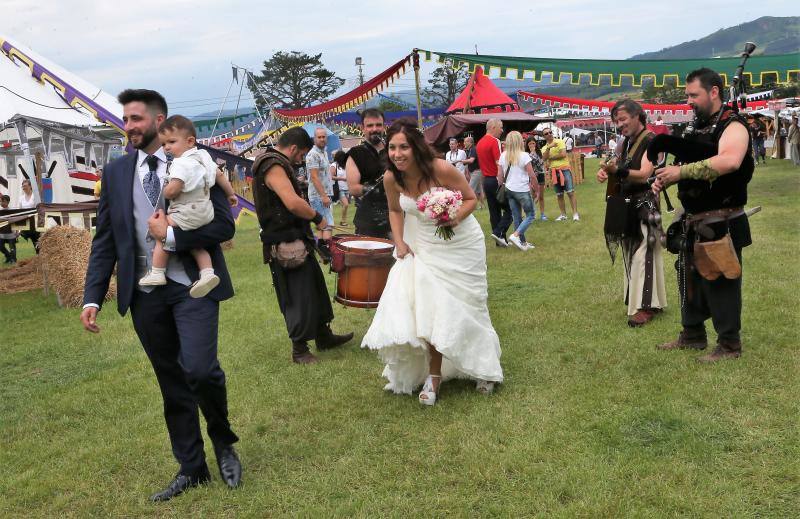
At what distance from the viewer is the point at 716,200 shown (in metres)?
5.22

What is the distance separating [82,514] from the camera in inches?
158

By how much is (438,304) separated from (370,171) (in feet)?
8.08

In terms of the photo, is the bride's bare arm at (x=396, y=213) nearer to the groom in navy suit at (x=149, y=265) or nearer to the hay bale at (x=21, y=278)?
the groom in navy suit at (x=149, y=265)

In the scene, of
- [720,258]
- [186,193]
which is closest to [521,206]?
[720,258]

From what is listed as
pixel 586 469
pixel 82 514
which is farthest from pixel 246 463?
pixel 586 469

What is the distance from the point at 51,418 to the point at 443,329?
10.7 ft

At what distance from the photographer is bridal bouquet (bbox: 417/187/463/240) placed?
4.83 metres

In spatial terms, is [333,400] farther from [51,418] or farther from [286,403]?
[51,418]

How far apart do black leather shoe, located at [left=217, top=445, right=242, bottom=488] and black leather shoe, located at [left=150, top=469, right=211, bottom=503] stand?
12 cm

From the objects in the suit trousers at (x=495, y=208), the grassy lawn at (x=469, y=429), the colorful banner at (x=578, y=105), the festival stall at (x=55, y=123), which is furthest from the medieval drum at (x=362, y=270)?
the colorful banner at (x=578, y=105)

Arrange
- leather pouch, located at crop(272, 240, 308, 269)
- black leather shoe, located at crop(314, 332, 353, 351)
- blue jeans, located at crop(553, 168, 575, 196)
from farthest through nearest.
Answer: blue jeans, located at crop(553, 168, 575, 196) < black leather shoe, located at crop(314, 332, 353, 351) < leather pouch, located at crop(272, 240, 308, 269)

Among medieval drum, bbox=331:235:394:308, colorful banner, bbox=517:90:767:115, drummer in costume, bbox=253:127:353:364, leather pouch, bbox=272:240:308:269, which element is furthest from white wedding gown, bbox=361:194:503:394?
colorful banner, bbox=517:90:767:115

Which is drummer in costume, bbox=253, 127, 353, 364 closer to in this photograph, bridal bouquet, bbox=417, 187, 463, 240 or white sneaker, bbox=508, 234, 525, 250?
bridal bouquet, bbox=417, 187, 463, 240

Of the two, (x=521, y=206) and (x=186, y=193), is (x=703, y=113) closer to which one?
(x=186, y=193)
